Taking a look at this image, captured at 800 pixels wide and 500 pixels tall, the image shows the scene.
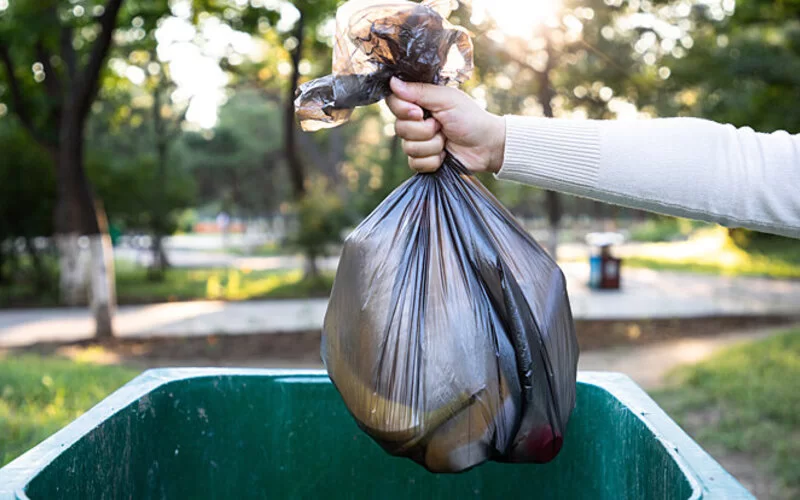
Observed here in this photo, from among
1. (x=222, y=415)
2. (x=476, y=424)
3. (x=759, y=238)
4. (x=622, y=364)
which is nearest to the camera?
(x=476, y=424)

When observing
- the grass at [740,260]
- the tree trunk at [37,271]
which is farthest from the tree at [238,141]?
the tree trunk at [37,271]

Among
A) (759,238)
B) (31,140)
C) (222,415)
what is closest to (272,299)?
(31,140)

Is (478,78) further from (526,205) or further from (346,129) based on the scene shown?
(526,205)

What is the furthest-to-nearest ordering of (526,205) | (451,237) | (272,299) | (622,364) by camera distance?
(526,205) → (272,299) → (622,364) → (451,237)

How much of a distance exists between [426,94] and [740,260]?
66.2ft

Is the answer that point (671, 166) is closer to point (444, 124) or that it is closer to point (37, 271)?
point (444, 124)

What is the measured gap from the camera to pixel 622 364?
24.6ft

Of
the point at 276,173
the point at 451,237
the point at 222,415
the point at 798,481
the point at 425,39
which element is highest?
the point at 425,39

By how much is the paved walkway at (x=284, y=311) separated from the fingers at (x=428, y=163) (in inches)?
307

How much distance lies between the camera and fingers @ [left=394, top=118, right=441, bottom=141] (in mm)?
1547

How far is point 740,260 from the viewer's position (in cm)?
1953

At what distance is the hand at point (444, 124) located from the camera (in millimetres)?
1531

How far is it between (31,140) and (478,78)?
8.63 metres

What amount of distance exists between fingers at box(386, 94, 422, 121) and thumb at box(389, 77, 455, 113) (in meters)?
0.01
